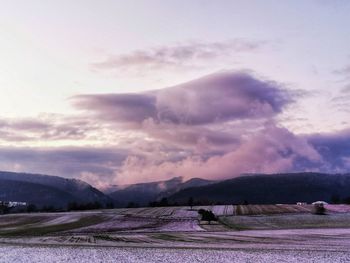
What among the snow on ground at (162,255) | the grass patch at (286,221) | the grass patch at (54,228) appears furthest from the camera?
the grass patch at (286,221)

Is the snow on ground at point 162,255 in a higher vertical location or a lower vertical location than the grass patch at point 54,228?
lower

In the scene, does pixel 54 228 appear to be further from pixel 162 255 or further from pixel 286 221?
pixel 162 255

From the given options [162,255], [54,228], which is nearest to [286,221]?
[54,228]

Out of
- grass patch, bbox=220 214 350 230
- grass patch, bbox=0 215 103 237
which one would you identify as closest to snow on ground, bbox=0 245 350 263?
grass patch, bbox=0 215 103 237

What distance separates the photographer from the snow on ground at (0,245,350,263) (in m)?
45.9

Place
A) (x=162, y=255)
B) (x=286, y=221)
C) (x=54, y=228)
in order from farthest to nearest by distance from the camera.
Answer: (x=286, y=221), (x=54, y=228), (x=162, y=255)

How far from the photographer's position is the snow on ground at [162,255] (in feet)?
151

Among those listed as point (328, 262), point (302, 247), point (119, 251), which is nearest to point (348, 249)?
point (302, 247)

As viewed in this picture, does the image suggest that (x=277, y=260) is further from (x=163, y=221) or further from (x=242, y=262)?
(x=163, y=221)

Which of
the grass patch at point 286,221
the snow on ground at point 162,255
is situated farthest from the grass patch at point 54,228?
the snow on ground at point 162,255

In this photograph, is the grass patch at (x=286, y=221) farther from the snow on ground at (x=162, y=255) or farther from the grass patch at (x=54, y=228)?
the snow on ground at (x=162, y=255)

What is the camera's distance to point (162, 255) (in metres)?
49.4

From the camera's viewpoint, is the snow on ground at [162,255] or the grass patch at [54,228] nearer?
the snow on ground at [162,255]

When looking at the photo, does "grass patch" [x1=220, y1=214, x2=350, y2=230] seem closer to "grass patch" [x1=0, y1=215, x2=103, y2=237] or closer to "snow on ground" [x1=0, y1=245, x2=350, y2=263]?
"grass patch" [x1=0, y1=215, x2=103, y2=237]
